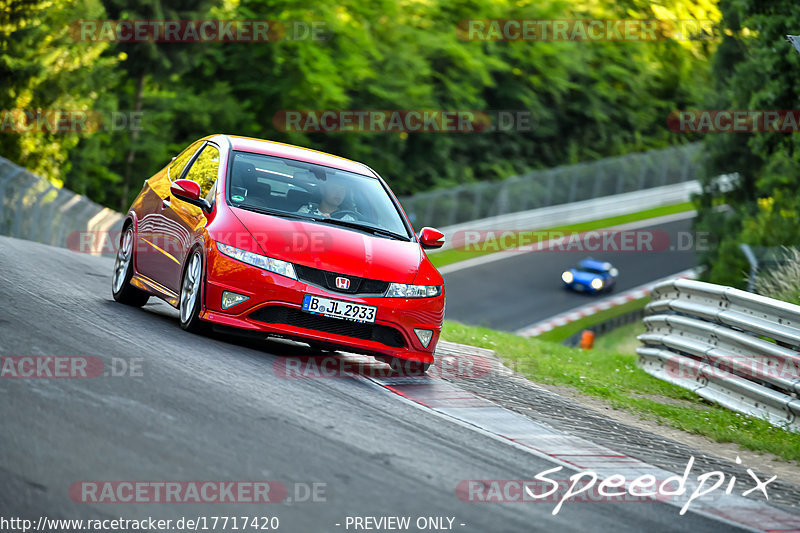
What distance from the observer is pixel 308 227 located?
8.56m

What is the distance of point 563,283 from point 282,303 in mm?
29320

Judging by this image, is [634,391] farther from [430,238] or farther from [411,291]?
[411,291]

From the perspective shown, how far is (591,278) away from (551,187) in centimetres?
1197

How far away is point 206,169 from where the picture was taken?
31.5ft

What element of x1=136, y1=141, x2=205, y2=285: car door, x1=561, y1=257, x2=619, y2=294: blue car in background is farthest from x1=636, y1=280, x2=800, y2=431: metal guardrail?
x1=561, y1=257, x2=619, y2=294: blue car in background

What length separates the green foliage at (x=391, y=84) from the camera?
4050 centimetres

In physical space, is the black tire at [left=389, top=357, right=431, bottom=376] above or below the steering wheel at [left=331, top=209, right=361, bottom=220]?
below

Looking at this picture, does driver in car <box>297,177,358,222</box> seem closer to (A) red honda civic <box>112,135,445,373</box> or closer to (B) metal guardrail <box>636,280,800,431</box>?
(A) red honda civic <box>112,135,445,373</box>

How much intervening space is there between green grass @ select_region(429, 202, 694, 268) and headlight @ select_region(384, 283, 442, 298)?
89.8 feet

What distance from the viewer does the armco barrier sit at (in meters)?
18.9

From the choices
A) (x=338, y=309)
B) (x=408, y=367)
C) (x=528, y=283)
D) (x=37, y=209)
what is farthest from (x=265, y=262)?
(x=528, y=283)

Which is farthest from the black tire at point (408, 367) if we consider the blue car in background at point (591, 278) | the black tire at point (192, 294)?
the blue car in background at point (591, 278)

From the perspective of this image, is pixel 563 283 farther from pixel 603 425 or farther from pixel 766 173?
pixel 603 425

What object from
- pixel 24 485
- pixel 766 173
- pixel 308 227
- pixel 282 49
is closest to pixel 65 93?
pixel 282 49
